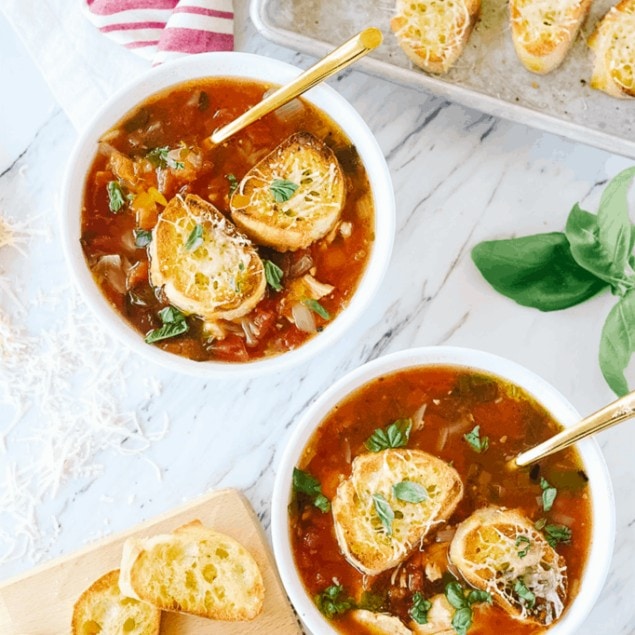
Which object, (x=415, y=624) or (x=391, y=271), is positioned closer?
(x=415, y=624)

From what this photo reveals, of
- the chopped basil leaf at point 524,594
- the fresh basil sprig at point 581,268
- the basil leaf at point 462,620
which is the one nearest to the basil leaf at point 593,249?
the fresh basil sprig at point 581,268

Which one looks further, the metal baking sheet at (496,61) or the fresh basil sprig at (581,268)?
the metal baking sheet at (496,61)

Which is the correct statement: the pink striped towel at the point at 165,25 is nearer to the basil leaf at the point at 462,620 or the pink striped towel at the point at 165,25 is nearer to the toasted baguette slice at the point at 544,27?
the toasted baguette slice at the point at 544,27

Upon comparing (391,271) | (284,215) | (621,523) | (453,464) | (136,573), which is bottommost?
(621,523)

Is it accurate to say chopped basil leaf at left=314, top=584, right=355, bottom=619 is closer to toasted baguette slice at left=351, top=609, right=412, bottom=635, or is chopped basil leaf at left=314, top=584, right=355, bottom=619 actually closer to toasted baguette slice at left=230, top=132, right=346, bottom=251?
toasted baguette slice at left=351, top=609, right=412, bottom=635

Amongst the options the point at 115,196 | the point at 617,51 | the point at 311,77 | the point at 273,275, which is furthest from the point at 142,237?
the point at 617,51

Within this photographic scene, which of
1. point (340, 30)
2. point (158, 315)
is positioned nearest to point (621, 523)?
point (158, 315)

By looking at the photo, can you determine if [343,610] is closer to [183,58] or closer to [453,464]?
[453,464]
